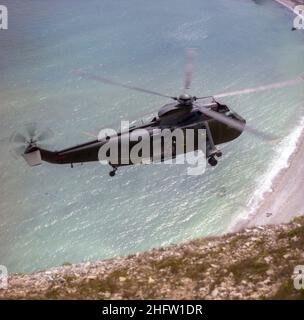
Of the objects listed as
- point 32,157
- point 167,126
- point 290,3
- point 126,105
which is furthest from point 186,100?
point 290,3

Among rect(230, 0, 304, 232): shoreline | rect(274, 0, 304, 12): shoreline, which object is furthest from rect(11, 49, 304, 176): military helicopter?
rect(274, 0, 304, 12): shoreline

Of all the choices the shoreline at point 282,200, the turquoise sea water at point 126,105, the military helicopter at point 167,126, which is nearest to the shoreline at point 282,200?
the shoreline at point 282,200

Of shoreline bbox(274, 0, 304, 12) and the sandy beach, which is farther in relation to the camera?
shoreline bbox(274, 0, 304, 12)

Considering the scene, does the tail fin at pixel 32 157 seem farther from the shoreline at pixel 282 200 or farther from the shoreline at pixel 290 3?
the shoreline at pixel 290 3

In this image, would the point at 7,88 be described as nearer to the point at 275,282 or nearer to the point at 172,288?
the point at 172,288

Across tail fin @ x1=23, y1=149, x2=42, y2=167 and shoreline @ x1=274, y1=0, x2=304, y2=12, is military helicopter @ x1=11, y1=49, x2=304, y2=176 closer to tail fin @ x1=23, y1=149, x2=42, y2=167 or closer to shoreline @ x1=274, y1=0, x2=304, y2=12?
tail fin @ x1=23, y1=149, x2=42, y2=167

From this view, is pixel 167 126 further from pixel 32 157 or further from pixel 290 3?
pixel 290 3

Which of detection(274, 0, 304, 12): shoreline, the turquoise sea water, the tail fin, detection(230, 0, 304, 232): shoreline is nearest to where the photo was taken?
the tail fin

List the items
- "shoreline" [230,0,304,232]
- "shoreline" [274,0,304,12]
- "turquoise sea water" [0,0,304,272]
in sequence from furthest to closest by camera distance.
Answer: "shoreline" [274,0,304,12], "shoreline" [230,0,304,232], "turquoise sea water" [0,0,304,272]
